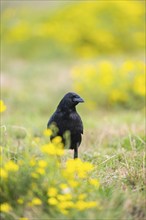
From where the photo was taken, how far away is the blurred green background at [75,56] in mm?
10562

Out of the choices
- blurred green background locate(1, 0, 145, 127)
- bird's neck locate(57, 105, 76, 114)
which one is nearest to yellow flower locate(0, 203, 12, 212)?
bird's neck locate(57, 105, 76, 114)

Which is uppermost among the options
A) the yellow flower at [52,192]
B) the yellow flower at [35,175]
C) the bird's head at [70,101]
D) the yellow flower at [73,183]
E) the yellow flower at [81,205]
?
the bird's head at [70,101]

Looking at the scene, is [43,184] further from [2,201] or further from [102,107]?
[102,107]

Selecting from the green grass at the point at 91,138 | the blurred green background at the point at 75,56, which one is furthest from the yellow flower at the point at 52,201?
the blurred green background at the point at 75,56

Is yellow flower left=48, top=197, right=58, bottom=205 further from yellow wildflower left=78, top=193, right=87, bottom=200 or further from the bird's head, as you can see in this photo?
the bird's head

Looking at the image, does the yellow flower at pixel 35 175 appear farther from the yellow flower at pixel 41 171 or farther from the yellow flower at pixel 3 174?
the yellow flower at pixel 3 174

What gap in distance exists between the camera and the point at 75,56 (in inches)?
681

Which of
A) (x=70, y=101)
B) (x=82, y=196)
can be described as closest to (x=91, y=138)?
(x=70, y=101)

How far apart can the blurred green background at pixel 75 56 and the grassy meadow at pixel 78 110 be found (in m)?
0.02

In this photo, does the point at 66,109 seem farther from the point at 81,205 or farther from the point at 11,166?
the point at 81,205

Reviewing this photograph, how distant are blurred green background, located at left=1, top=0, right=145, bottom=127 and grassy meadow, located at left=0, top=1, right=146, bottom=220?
2cm

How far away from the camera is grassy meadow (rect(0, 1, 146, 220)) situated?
156 inches

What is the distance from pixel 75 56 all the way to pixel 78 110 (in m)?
7.00

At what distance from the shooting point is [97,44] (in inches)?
727
